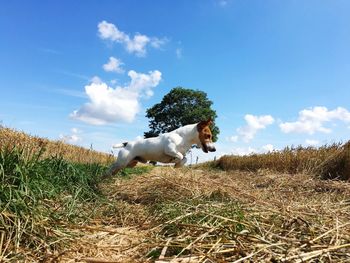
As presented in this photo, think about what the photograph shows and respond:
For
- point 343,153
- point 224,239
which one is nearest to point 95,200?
point 224,239

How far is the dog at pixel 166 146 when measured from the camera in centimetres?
827

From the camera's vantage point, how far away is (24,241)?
10.0 ft

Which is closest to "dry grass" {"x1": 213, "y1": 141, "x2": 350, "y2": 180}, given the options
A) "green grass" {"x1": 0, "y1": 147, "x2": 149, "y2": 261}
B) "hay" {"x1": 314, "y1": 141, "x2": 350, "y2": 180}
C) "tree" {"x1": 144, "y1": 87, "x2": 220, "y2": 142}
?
"hay" {"x1": 314, "y1": 141, "x2": 350, "y2": 180}

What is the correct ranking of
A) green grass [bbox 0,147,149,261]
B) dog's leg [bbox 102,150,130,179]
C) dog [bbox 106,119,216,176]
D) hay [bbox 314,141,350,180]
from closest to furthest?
green grass [bbox 0,147,149,261] → dog [bbox 106,119,216,176] → dog's leg [bbox 102,150,130,179] → hay [bbox 314,141,350,180]

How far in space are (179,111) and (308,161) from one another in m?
31.7

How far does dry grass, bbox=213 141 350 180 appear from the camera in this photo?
11.7 m

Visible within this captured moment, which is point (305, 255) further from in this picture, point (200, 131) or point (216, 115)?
point (216, 115)

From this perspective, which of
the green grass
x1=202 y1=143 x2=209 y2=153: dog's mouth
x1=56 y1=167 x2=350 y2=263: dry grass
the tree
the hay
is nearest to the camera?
x1=56 y1=167 x2=350 y2=263: dry grass

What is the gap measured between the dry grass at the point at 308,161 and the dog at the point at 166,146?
339cm

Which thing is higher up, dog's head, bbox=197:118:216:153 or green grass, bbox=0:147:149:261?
dog's head, bbox=197:118:216:153

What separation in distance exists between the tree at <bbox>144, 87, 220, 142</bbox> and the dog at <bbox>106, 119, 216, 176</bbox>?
117 feet

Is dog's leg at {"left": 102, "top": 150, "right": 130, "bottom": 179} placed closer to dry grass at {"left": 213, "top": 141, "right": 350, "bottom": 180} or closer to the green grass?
the green grass

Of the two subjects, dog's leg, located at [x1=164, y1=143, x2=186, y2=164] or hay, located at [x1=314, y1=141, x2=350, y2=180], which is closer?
dog's leg, located at [x1=164, y1=143, x2=186, y2=164]

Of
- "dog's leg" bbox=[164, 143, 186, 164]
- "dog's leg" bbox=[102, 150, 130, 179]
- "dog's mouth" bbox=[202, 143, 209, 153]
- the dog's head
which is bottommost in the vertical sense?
"dog's leg" bbox=[102, 150, 130, 179]
